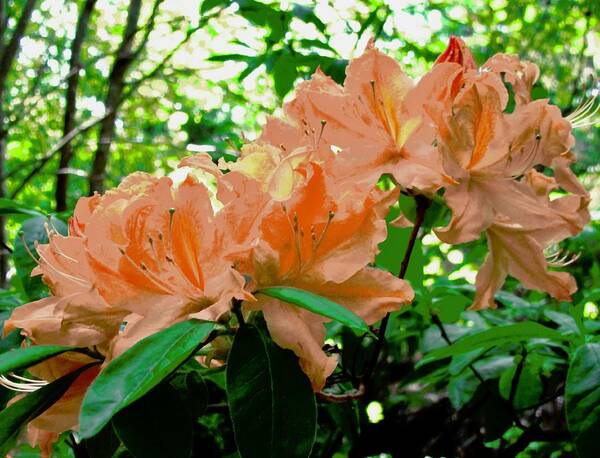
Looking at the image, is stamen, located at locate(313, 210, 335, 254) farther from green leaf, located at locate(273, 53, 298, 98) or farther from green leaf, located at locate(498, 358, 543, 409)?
green leaf, located at locate(273, 53, 298, 98)

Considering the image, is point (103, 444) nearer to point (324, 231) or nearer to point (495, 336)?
point (324, 231)

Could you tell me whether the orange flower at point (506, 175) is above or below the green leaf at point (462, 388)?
above

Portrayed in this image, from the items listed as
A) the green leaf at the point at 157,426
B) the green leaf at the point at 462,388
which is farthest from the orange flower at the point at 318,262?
→ the green leaf at the point at 462,388

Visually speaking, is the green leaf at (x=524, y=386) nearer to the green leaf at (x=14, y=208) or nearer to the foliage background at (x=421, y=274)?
the foliage background at (x=421, y=274)

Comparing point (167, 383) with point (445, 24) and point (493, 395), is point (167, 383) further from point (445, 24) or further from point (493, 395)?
point (445, 24)

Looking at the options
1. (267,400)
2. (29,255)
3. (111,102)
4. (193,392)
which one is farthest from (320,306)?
(111,102)

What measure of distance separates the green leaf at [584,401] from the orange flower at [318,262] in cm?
24

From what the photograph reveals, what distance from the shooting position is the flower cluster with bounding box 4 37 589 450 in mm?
562

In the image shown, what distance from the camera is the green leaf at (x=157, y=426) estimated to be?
0.53 meters

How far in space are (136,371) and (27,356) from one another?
138mm

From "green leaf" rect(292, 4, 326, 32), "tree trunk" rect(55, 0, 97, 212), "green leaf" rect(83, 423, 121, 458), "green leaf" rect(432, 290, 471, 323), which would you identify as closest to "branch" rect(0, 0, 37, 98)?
"tree trunk" rect(55, 0, 97, 212)

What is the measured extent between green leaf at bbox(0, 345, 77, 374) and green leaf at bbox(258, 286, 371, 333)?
184 mm

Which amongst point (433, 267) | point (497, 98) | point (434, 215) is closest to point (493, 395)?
point (434, 215)

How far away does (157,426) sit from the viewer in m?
0.54
